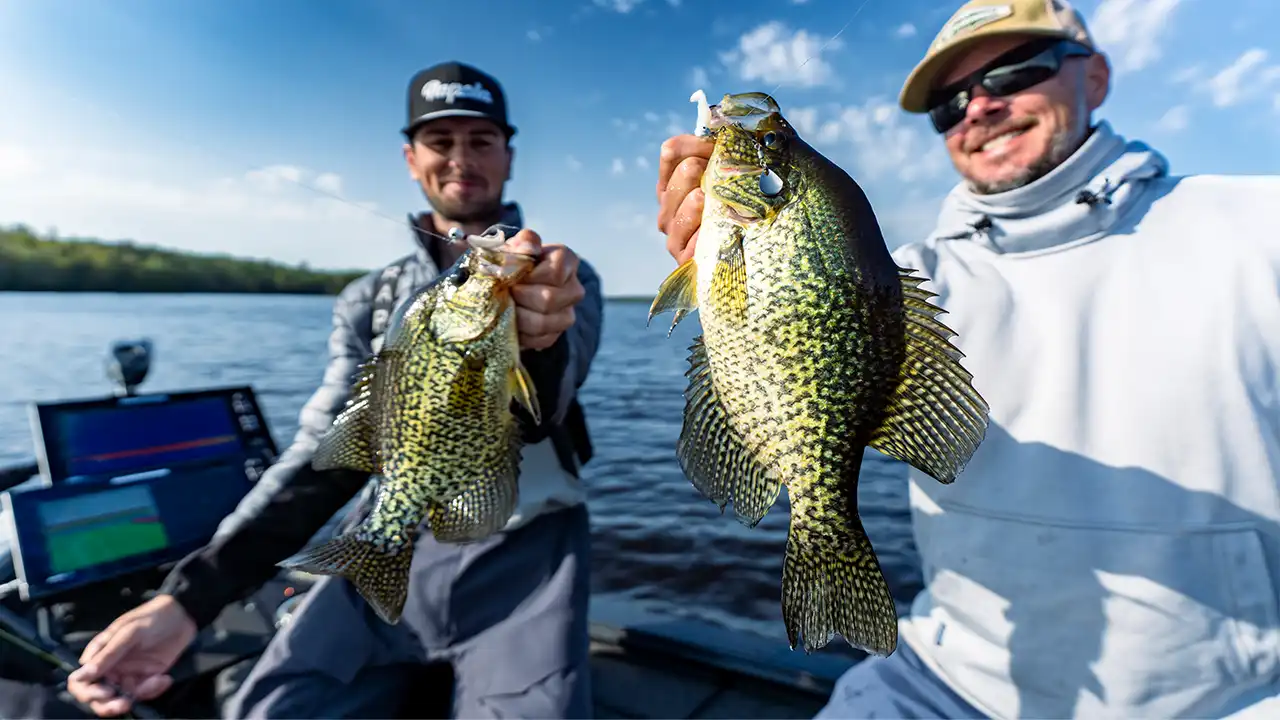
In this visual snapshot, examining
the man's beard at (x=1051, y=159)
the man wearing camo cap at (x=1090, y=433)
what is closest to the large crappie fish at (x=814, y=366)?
the man wearing camo cap at (x=1090, y=433)

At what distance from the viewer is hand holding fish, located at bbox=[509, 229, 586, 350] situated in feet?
8.73

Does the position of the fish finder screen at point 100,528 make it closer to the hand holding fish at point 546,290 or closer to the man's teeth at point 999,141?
the hand holding fish at point 546,290

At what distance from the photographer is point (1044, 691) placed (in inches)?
100

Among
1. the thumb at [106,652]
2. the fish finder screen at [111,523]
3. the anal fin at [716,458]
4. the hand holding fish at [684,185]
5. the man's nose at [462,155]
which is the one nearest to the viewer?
the anal fin at [716,458]

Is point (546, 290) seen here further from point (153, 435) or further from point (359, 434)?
point (153, 435)

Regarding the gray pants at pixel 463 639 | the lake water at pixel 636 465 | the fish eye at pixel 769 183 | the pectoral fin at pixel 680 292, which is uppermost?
the fish eye at pixel 769 183

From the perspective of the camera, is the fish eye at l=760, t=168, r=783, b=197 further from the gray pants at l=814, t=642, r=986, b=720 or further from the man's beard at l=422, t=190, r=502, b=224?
the man's beard at l=422, t=190, r=502, b=224

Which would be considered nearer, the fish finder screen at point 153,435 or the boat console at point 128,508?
the boat console at point 128,508

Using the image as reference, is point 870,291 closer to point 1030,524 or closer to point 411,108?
point 1030,524

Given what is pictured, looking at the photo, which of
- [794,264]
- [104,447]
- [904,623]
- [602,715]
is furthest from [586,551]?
[104,447]

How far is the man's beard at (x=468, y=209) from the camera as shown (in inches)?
169

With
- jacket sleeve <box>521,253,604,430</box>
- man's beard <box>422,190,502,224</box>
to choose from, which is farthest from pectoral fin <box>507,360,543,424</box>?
man's beard <box>422,190,502,224</box>

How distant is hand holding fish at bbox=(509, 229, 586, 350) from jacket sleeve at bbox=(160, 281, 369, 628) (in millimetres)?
1255

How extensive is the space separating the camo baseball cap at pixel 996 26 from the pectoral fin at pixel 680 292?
2308mm
